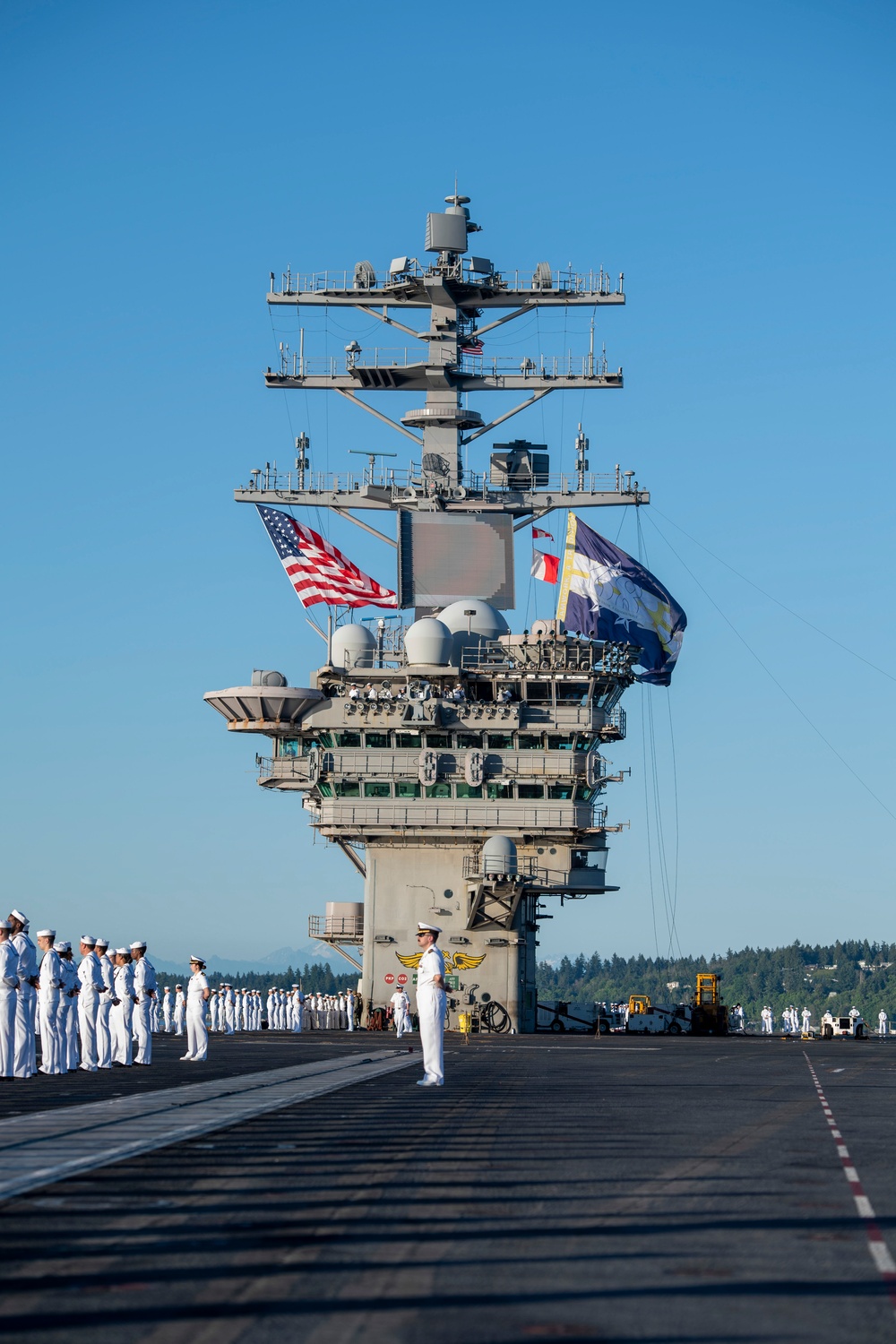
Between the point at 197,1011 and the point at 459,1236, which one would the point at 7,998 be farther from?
the point at 459,1236

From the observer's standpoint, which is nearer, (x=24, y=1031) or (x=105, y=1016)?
(x=24, y=1031)

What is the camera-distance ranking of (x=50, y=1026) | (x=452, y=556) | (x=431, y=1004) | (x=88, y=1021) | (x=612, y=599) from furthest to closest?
(x=452, y=556) → (x=612, y=599) → (x=88, y=1021) → (x=50, y=1026) → (x=431, y=1004)

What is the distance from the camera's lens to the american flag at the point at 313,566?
52.8 meters

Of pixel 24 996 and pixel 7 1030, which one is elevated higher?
pixel 24 996

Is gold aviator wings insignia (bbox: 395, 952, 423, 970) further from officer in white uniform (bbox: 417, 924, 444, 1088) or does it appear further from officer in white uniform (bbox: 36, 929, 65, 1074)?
officer in white uniform (bbox: 417, 924, 444, 1088)

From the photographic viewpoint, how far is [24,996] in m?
23.6

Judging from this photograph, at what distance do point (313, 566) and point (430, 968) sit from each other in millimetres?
33283

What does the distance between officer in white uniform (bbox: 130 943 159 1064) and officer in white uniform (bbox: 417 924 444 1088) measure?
7386 mm

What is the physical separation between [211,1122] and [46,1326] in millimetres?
8877

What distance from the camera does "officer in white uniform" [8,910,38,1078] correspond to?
934 inches

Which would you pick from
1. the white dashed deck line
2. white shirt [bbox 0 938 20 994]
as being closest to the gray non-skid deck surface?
the white dashed deck line

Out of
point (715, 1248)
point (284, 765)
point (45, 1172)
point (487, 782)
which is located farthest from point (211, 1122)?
point (284, 765)

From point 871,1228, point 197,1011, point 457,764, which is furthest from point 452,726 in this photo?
point 871,1228

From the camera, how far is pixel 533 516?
5725 centimetres
